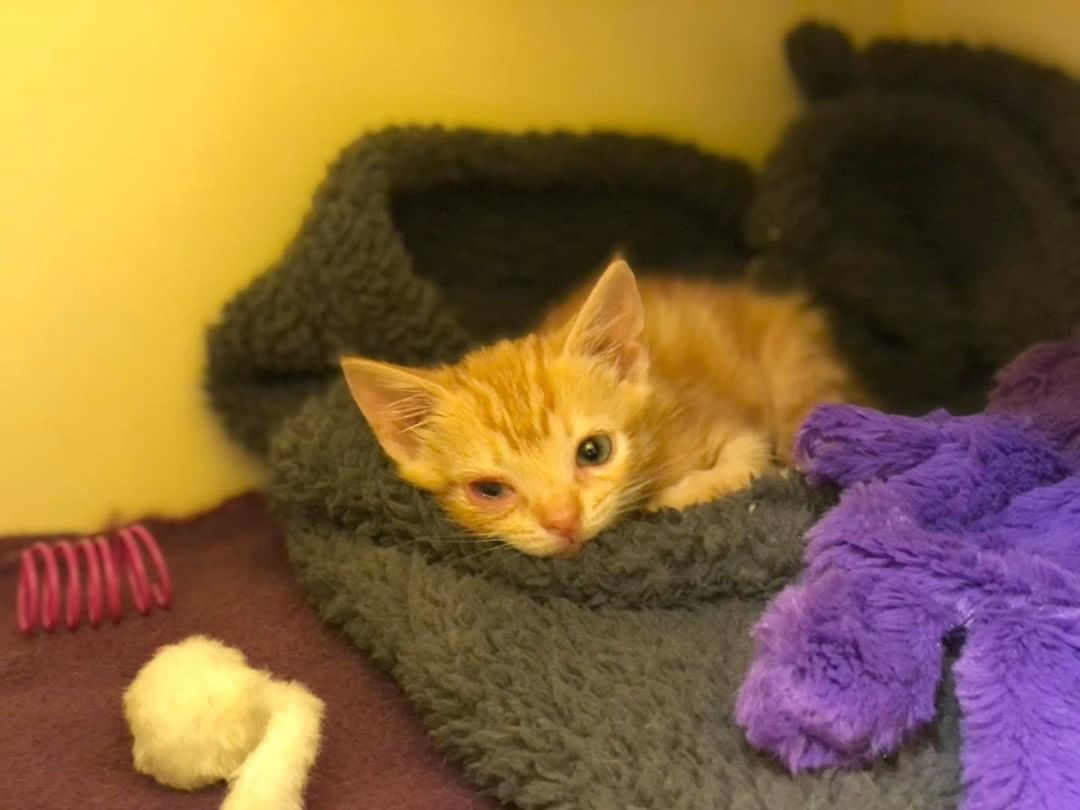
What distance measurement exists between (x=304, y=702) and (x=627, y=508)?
38 cm

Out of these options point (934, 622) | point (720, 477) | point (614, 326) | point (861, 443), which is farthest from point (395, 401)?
point (934, 622)

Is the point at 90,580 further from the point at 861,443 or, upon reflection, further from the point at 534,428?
the point at 861,443

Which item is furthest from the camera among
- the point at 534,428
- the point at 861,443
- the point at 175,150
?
the point at 175,150

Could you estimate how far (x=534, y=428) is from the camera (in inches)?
45.2

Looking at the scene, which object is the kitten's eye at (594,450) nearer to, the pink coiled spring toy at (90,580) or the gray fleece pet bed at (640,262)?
the gray fleece pet bed at (640,262)

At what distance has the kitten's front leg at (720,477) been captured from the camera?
120 centimetres

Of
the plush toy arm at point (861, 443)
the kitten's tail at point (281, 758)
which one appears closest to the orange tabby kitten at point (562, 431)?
the plush toy arm at point (861, 443)

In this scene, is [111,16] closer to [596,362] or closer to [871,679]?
[596,362]

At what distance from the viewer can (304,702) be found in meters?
0.94

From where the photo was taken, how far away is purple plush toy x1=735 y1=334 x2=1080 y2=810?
0.78 m

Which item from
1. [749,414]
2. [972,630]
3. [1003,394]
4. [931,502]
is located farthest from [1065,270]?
[972,630]

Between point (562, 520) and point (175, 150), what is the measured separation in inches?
25.1

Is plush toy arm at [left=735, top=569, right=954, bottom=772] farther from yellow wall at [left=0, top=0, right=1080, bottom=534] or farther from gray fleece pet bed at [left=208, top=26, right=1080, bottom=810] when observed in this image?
yellow wall at [left=0, top=0, right=1080, bottom=534]

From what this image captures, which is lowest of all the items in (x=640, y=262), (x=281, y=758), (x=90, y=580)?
(x=90, y=580)
